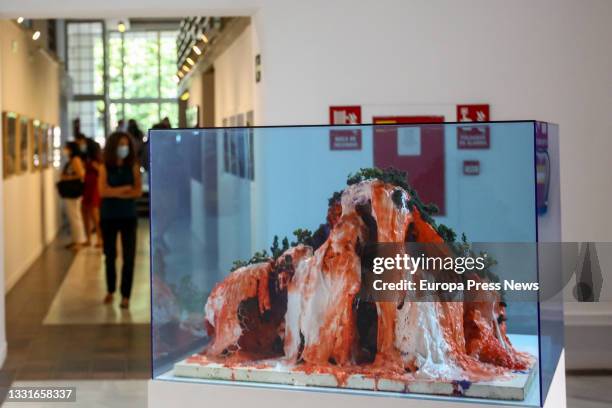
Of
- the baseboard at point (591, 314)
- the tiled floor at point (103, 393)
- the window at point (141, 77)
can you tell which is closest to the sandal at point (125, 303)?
the tiled floor at point (103, 393)

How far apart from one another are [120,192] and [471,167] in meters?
5.94

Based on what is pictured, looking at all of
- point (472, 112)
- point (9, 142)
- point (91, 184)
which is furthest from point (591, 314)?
point (91, 184)

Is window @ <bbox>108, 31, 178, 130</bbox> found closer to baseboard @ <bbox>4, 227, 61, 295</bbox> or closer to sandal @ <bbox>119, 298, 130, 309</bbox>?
baseboard @ <bbox>4, 227, 61, 295</bbox>

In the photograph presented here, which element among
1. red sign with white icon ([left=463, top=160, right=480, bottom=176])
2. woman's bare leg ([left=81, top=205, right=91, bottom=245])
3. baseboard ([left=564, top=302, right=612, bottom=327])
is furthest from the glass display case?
woman's bare leg ([left=81, top=205, right=91, bottom=245])

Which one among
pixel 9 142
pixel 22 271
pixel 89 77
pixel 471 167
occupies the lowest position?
pixel 22 271

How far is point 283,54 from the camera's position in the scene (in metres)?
6.88

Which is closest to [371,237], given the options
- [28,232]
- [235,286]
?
[235,286]

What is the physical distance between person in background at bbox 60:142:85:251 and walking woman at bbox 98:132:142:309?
603 centimetres

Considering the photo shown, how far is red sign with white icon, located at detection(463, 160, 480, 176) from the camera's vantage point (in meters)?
3.90

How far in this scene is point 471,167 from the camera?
12.8ft

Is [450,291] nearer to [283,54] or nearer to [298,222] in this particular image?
[298,222]

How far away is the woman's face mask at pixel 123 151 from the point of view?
31.2 ft

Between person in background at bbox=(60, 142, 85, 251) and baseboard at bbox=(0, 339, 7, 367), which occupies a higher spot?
person in background at bbox=(60, 142, 85, 251)

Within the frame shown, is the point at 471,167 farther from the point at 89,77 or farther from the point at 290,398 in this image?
the point at 89,77
